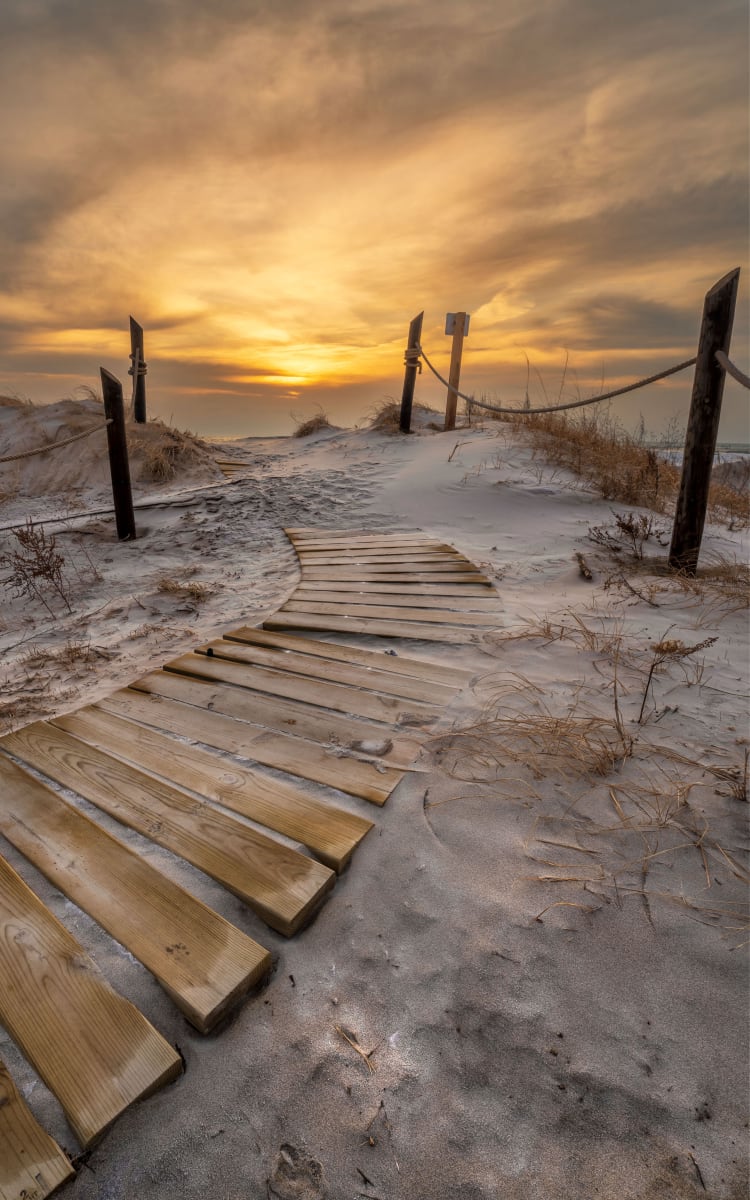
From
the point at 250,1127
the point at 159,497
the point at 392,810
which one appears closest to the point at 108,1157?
the point at 250,1127

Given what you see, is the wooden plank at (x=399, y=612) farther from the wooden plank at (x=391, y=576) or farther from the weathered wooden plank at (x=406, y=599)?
→ the wooden plank at (x=391, y=576)

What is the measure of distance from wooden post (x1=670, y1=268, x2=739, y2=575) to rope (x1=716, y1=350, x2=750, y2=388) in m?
0.12

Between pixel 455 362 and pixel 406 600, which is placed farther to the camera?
pixel 455 362

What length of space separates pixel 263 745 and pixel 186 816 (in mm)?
447

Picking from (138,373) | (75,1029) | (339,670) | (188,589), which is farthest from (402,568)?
(138,373)

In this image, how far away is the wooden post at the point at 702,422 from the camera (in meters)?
3.65

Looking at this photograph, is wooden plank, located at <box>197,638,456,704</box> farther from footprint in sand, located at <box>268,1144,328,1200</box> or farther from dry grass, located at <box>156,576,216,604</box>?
footprint in sand, located at <box>268,1144,328,1200</box>

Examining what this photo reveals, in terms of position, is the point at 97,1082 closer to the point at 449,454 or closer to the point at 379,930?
the point at 379,930

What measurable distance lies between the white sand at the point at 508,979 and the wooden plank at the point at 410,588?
934 mm

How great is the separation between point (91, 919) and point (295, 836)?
56cm

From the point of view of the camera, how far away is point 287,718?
7.91ft

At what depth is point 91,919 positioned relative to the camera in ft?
4.88

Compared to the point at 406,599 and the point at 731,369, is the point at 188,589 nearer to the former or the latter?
the point at 406,599

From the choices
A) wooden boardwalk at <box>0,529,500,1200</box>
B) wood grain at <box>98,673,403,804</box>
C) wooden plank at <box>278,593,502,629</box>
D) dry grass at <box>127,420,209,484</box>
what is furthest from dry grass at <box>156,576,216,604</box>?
dry grass at <box>127,420,209,484</box>
